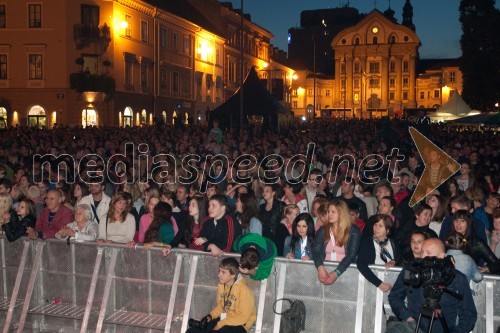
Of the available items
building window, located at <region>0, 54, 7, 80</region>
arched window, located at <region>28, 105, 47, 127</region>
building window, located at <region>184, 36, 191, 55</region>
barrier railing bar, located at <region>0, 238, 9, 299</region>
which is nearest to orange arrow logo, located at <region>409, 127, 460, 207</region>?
barrier railing bar, located at <region>0, 238, 9, 299</region>

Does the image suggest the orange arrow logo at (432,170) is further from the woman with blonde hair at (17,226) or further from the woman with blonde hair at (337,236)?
the woman with blonde hair at (17,226)

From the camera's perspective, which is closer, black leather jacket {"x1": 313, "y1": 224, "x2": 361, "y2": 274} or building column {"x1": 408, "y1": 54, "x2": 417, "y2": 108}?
black leather jacket {"x1": 313, "y1": 224, "x2": 361, "y2": 274}

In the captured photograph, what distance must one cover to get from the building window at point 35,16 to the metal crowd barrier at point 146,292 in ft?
119

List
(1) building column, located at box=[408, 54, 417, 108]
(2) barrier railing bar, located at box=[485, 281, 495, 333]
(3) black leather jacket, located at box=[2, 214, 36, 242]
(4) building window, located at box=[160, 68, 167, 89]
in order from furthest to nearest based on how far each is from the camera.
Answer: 1. (1) building column, located at box=[408, 54, 417, 108]
2. (4) building window, located at box=[160, 68, 167, 89]
3. (3) black leather jacket, located at box=[2, 214, 36, 242]
4. (2) barrier railing bar, located at box=[485, 281, 495, 333]

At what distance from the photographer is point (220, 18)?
66.2 m

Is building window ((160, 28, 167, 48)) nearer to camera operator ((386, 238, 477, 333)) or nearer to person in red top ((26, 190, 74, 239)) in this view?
person in red top ((26, 190, 74, 239))

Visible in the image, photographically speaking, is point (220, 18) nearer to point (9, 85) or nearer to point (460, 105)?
point (9, 85)

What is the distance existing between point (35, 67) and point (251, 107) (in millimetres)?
17830

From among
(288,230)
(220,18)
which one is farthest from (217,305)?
(220,18)

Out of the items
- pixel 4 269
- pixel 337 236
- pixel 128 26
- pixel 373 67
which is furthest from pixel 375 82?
pixel 4 269

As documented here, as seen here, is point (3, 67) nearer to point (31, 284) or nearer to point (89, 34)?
point (89, 34)

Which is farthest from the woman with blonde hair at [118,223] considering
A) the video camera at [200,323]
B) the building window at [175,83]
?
the building window at [175,83]

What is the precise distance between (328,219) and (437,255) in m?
1.81

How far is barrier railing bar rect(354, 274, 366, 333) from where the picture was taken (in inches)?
251
